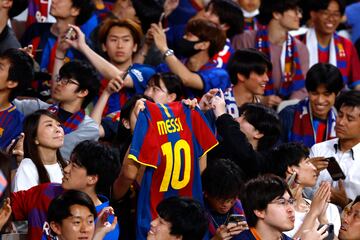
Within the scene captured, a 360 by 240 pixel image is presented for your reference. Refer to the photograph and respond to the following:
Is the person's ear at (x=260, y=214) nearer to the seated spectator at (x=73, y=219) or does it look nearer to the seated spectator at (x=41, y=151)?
the seated spectator at (x=73, y=219)

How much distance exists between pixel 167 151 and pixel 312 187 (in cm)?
193

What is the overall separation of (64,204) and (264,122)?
2273mm

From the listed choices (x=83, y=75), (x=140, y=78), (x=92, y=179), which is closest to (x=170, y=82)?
(x=140, y=78)

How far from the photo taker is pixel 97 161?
8461mm

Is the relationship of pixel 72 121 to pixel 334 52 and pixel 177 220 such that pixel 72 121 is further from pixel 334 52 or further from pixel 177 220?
pixel 334 52

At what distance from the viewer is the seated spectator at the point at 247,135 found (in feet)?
30.3

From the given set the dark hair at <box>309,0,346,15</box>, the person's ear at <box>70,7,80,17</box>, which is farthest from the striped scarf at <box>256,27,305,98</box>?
the person's ear at <box>70,7,80,17</box>

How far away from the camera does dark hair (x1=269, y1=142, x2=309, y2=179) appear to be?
375 inches

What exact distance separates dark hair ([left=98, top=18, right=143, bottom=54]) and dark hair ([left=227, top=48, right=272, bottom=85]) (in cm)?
81

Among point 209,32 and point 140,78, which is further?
point 209,32

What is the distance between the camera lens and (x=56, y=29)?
10.8m

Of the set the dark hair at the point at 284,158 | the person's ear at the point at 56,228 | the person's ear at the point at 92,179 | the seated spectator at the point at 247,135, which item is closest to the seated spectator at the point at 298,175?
the dark hair at the point at 284,158

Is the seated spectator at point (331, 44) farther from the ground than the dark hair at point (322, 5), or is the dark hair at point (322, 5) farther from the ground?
the dark hair at point (322, 5)

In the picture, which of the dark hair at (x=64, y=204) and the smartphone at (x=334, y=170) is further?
the smartphone at (x=334, y=170)
